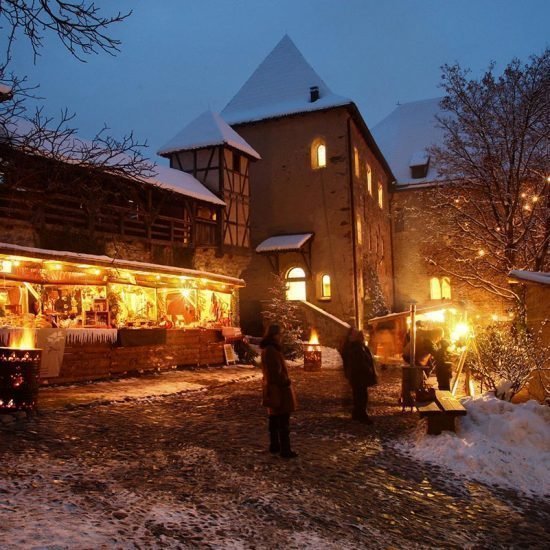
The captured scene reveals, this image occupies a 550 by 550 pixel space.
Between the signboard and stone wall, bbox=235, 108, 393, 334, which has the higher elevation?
stone wall, bbox=235, 108, 393, 334

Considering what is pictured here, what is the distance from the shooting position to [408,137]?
1522 inches

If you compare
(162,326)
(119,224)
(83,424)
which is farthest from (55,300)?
(83,424)

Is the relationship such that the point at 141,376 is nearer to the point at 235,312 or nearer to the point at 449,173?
the point at 235,312

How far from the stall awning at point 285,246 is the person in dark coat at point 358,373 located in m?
16.7

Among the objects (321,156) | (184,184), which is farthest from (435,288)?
(184,184)

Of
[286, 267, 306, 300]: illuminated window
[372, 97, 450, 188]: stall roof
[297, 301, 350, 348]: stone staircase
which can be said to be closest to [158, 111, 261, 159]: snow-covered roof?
[286, 267, 306, 300]: illuminated window

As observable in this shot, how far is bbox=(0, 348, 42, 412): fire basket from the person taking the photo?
7.80 m

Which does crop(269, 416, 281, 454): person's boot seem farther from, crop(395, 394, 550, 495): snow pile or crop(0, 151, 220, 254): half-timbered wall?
crop(0, 151, 220, 254): half-timbered wall

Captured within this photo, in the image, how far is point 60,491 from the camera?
4770 mm

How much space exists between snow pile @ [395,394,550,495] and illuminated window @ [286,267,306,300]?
18967 millimetres

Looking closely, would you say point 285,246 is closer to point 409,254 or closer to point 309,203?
point 309,203

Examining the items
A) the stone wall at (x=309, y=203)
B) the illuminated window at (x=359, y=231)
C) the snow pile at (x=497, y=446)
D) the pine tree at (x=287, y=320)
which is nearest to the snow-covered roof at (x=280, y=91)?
the stone wall at (x=309, y=203)

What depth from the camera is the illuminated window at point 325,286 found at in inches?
1048

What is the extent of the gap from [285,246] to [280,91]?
9593 mm
